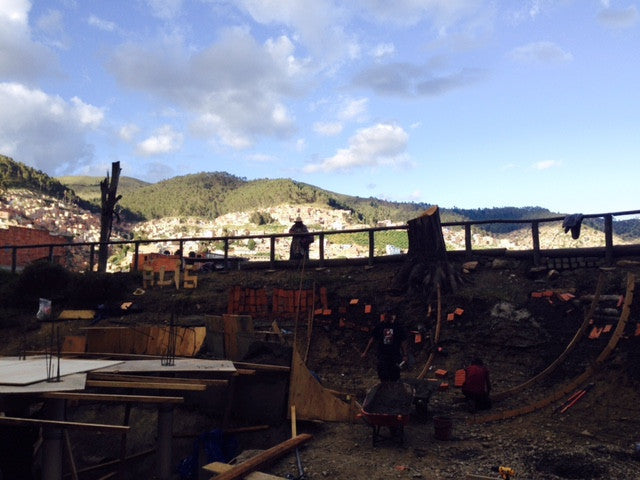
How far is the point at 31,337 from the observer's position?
15.9 m

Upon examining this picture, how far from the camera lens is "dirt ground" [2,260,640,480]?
6.84m

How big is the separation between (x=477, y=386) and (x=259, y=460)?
4.26 meters

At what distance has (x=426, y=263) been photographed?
13.1 m

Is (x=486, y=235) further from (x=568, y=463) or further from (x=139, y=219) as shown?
(x=139, y=219)

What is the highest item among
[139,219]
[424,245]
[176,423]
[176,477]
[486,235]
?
[139,219]

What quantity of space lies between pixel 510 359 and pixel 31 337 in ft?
46.0

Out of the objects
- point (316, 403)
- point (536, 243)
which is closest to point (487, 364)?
point (536, 243)

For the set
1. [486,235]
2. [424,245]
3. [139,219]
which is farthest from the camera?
[139,219]

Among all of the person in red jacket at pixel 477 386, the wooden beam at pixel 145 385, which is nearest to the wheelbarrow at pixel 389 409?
the person in red jacket at pixel 477 386

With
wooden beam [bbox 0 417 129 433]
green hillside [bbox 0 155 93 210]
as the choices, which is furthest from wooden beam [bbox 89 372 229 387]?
green hillside [bbox 0 155 93 210]

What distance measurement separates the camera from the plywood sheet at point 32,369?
21.5ft

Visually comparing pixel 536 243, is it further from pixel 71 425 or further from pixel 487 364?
pixel 71 425

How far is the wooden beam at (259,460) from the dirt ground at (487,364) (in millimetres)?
136

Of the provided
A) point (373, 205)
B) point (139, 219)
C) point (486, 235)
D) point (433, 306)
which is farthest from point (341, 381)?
point (373, 205)
